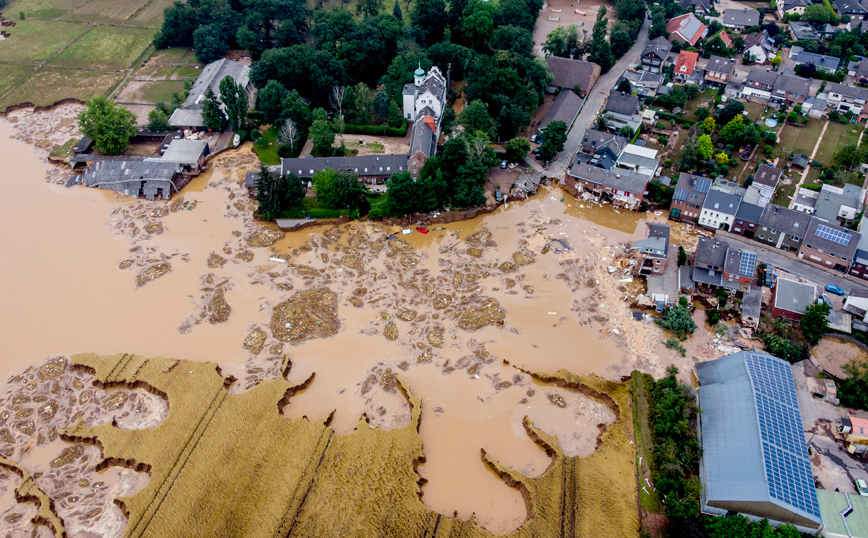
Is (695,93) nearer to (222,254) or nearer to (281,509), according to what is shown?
(222,254)

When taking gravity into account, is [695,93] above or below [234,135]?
above

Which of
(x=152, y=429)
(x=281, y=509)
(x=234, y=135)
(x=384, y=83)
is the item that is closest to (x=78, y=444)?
(x=152, y=429)

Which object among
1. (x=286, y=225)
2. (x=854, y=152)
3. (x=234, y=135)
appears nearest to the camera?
(x=286, y=225)

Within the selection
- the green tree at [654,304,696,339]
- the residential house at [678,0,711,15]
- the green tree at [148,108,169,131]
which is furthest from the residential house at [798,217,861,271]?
the green tree at [148,108,169,131]

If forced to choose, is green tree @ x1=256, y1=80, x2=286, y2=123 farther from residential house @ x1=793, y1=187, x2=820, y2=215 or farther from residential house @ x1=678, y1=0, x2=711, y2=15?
residential house @ x1=678, y1=0, x2=711, y2=15

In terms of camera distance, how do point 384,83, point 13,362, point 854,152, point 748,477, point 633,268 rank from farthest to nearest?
1. point 384,83
2. point 854,152
3. point 633,268
4. point 13,362
5. point 748,477

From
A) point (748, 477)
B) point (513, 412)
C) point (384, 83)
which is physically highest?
point (384, 83)

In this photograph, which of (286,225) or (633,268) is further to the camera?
(286,225)

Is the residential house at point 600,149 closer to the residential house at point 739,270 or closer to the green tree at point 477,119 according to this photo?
the green tree at point 477,119

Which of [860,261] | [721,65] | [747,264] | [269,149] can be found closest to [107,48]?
[269,149]
